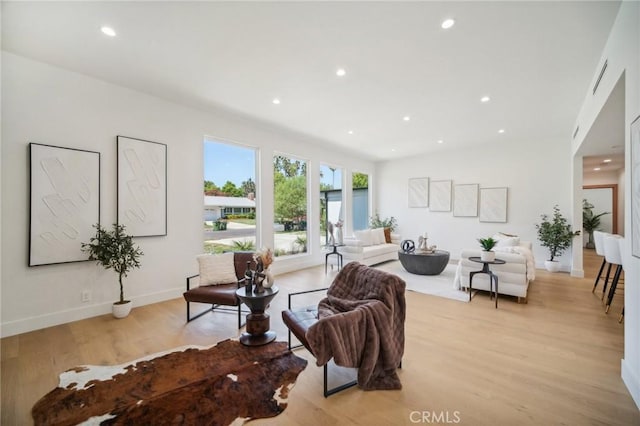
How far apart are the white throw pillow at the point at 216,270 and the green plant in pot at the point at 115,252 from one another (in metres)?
0.92

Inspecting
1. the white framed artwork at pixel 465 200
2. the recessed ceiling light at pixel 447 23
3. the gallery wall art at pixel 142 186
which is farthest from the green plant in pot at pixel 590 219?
the gallery wall art at pixel 142 186

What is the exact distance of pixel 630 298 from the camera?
6.87 ft

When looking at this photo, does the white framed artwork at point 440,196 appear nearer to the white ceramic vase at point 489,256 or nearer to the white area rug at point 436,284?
the white area rug at point 436,284

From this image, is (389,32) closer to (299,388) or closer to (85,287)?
(299,388)

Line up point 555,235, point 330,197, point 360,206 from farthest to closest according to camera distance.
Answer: point 360,206 < point 330,197 < point 555,235

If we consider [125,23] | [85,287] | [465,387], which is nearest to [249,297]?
[465,387]

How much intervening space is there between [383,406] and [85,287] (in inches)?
154

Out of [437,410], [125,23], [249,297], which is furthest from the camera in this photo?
[249,297]

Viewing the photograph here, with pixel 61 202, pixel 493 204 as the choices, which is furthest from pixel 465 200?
pixel 61 202

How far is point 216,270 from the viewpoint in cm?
355

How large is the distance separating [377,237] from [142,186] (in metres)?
5.52

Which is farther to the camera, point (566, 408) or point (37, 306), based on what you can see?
point (37, 306)

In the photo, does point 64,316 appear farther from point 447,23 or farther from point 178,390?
point 447,23

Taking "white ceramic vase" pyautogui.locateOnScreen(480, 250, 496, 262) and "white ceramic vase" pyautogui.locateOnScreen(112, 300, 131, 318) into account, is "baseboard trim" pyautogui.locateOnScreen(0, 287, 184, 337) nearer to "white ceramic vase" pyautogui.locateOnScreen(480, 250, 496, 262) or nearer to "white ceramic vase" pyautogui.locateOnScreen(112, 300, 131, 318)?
"white ceramic vase" pyautogui.locateOnScreen(112, 300, 131, 318)
